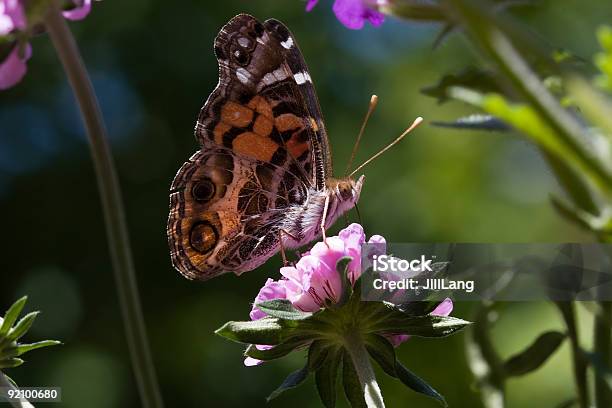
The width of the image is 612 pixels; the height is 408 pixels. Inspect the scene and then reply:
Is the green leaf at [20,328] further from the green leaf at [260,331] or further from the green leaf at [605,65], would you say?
the green leaf at [605,65]

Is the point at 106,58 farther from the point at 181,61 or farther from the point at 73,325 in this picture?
the point at 73,325

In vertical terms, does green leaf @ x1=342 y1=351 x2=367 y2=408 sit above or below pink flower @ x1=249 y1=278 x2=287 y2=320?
below

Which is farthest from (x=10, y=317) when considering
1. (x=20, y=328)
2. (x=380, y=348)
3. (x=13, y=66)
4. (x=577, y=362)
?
(x=577, y=362)

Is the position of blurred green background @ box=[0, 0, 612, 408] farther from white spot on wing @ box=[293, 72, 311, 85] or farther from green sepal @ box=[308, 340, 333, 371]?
green sepal @ box=[308, 340, 333, 371]

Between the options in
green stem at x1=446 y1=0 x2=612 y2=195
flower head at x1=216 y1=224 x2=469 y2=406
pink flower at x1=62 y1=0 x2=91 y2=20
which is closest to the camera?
green stem at x1=446 y1=0 x2=612 y2=195

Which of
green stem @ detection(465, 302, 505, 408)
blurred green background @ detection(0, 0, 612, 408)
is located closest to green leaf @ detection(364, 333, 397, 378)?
green stem @ detection(465, 302, 505, 408)

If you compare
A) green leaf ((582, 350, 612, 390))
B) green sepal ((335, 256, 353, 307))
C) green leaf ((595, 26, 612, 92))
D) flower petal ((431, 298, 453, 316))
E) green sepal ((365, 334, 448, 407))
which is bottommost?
green leaf ((582, 350, 612, 390))

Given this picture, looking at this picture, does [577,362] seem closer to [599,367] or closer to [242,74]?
[599,367]
